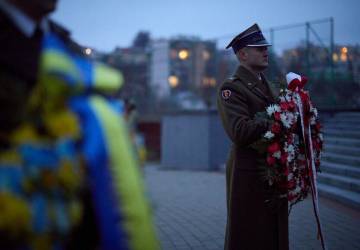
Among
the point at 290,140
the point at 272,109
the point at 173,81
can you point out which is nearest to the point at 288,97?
the point at 272,109

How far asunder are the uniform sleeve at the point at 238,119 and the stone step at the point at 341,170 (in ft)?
18.1

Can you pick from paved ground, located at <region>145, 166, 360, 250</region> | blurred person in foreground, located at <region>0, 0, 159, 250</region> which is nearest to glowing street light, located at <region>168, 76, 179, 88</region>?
paved ground, located at <region>145, 166, 360, 250</region>

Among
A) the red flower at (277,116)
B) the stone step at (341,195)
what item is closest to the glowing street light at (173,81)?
the stone step at (341,195)

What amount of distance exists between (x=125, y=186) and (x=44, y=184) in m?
0.24

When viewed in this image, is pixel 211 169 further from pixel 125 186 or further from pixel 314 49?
pixel 125 186

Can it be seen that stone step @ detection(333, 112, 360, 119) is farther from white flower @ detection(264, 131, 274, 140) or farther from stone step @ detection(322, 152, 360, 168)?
white flower @ detection(264, 131, 274, 140)

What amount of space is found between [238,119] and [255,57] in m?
0.63

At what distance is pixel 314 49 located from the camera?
13.1m

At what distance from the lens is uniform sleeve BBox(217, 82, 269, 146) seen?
3453 millimetres

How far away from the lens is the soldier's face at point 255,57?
12.6 ft

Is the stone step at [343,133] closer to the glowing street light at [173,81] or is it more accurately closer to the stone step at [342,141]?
the stone step at [342,141]

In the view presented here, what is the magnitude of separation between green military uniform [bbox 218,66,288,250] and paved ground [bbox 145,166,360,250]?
0.68 meters

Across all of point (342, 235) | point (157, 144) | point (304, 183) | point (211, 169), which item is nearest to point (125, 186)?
point (304, 183)

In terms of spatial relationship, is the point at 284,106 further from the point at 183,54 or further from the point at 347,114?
the point at 183,54
